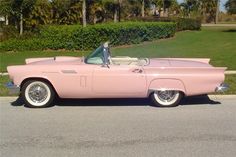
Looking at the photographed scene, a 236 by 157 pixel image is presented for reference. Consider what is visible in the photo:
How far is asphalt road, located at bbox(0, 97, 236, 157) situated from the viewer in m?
5.20

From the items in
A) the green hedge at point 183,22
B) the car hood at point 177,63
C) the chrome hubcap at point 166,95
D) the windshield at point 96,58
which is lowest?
the chrome hubcap at point 166,95

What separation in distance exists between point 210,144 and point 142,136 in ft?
3.11

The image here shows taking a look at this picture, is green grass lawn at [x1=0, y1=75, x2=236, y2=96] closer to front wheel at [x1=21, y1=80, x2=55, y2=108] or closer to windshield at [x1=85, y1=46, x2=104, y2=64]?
front wheel at [x1=21, y1=80, x2=55, y2=108]

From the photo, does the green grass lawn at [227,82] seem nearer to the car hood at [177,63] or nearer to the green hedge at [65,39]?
the car hood at [177,63]

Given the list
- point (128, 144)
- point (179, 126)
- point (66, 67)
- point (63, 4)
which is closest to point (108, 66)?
point (66, 67)

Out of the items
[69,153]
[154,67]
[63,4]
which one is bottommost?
[69,153]

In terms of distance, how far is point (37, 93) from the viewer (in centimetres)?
782

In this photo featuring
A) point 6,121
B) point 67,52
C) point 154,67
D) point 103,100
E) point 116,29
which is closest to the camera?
point 6,121

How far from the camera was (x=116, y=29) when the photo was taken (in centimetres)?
2255

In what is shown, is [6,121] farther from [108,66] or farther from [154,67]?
[154,67]

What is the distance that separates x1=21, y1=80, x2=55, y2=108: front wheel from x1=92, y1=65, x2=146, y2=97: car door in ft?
2.82

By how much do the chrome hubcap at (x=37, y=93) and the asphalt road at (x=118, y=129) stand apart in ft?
0.82

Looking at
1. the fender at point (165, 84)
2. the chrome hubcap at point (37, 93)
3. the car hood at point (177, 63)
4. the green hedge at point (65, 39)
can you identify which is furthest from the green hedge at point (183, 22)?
the chrome hubcap at point (37, 93)

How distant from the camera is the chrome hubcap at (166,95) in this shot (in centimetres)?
777
